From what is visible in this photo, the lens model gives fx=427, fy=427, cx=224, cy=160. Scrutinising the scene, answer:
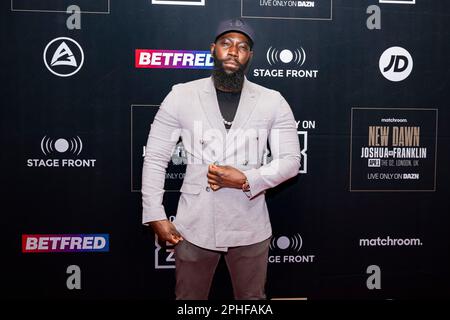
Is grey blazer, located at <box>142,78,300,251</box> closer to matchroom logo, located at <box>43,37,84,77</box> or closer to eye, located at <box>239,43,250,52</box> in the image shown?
eye, located at <box>239,43,250,52</box>

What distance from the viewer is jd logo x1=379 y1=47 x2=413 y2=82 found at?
2.83 m

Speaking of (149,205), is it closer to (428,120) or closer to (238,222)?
(238,222)

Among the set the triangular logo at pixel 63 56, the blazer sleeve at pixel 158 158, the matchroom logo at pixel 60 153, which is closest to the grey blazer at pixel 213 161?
the blazer sleeve at pixel 158 158

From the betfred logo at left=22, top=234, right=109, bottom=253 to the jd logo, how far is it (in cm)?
215

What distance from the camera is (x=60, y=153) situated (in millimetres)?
2736

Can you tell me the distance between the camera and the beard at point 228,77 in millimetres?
2170

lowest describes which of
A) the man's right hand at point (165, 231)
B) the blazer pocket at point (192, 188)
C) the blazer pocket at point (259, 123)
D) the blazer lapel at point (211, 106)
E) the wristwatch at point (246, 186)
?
the man's right hand at point (165, 231)

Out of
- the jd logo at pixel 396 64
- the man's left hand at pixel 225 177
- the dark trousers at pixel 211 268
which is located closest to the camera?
the man's left hand at pixel 225 177

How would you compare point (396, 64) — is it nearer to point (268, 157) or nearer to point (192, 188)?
point (268, 157)

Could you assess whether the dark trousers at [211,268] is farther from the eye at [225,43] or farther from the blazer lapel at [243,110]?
the eye at [225,43]

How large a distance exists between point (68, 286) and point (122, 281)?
0.35 m

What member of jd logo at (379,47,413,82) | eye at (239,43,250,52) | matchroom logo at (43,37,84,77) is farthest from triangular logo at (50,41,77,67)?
jd logo at (379,47,413,82)

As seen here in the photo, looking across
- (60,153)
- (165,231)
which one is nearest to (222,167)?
(165,231)
